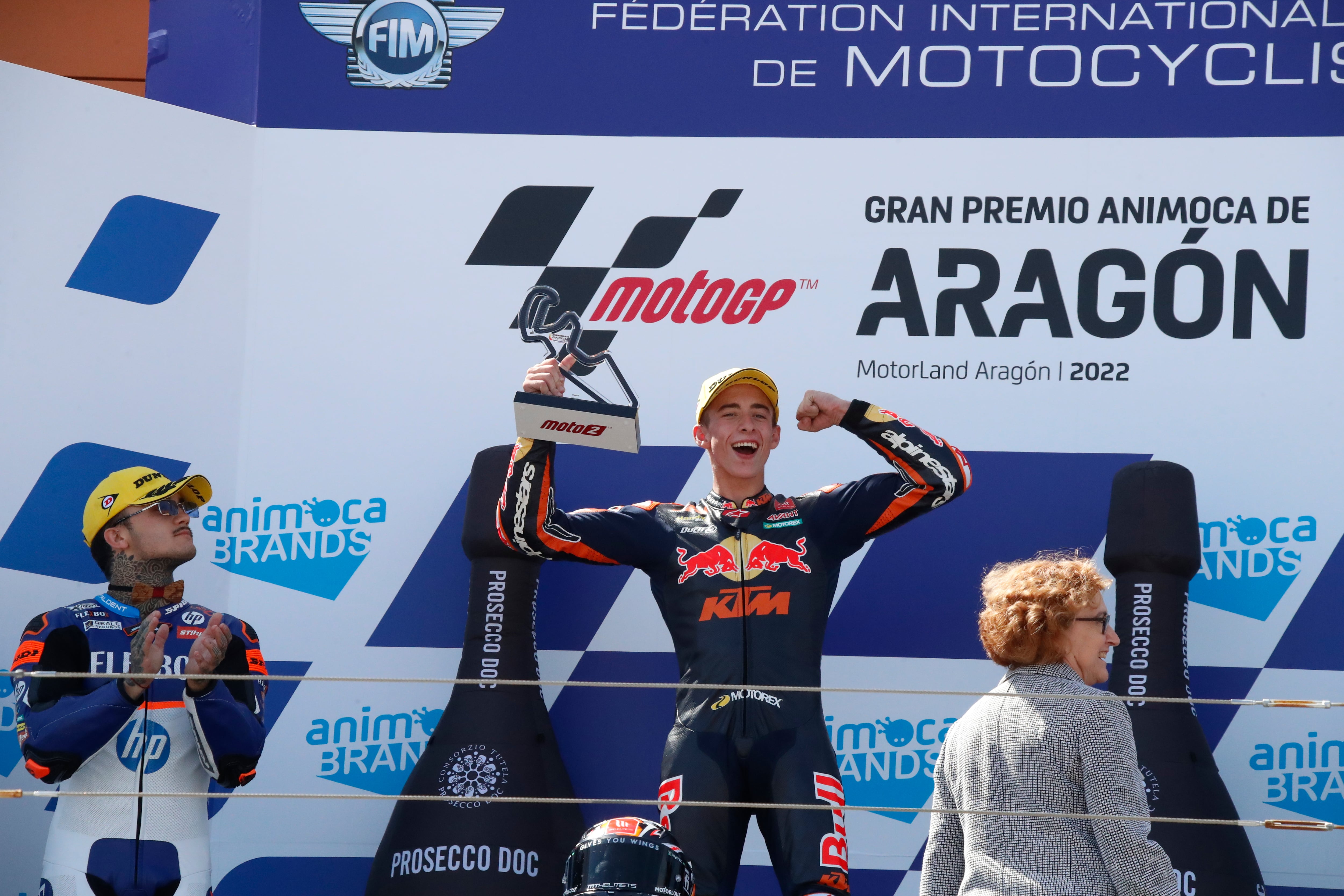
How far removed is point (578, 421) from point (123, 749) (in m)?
1.13

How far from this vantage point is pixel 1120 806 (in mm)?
1849

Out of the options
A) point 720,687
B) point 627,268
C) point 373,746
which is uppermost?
point 627,268

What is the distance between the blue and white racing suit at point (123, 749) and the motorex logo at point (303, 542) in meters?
0.71

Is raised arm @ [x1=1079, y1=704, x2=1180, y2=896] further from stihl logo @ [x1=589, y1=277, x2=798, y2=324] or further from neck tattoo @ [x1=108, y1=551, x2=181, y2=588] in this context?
neck tattoo @ [x1=108, y1=551, x2=181, y2=588]

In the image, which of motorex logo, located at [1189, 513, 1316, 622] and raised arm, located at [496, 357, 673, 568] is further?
motorex logo, located at [1189, 513, 1316, 622]

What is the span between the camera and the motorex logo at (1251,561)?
128 inches

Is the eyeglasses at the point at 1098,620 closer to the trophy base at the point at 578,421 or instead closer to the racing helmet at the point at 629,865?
the racing helmet at the point at 629,865

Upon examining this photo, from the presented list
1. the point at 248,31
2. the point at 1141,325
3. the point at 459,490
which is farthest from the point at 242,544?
the point at 1141,325

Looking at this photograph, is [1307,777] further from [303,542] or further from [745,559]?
[303,542]

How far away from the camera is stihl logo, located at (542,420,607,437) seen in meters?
2.49

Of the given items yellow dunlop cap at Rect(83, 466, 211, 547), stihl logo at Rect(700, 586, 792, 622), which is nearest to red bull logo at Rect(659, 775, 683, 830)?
stihl logo at Rect(700, 586, 792, 622)

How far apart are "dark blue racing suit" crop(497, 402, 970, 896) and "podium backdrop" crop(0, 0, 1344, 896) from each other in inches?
28.8

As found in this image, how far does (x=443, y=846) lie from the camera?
2965 millimetres

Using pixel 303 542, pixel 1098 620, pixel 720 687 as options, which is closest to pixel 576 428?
pixel 720 687
